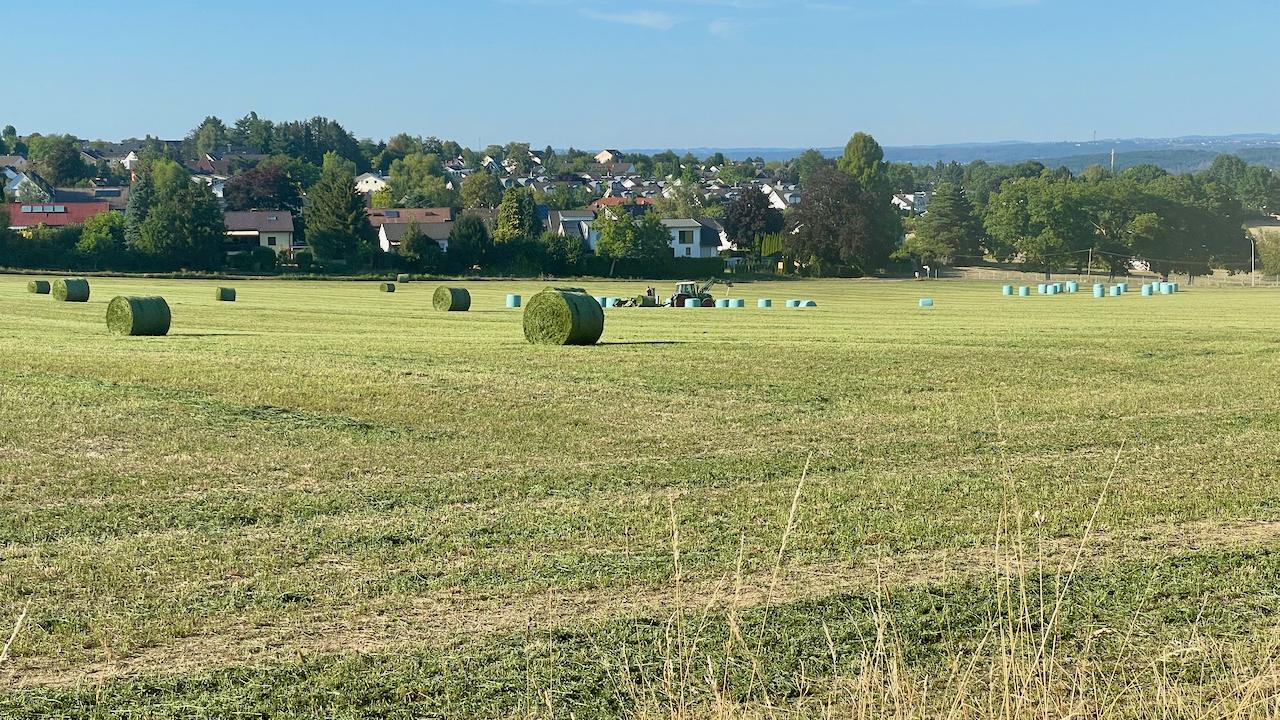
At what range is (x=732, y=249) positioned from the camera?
147375 mm

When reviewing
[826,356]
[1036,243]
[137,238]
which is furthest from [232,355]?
[1036,243]

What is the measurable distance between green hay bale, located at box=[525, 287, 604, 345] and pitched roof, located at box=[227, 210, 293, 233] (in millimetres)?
107339

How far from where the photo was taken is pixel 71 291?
5000 cm

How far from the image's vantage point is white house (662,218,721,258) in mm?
143750

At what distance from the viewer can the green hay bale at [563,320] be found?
28500 mm

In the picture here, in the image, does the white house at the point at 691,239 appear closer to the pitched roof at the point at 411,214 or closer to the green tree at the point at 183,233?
the pitched roof at the point at 411,214

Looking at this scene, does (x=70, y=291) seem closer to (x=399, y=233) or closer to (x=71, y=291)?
(x=71, y=291)

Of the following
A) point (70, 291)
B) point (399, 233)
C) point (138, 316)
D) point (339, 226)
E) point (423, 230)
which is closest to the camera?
point (138, 316)

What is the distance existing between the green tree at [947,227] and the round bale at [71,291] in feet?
329

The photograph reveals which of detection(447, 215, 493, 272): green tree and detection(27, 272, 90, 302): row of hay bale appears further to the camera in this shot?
detection(447, 215, 493, 272): green tree

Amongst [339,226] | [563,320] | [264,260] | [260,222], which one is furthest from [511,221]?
[563,320]

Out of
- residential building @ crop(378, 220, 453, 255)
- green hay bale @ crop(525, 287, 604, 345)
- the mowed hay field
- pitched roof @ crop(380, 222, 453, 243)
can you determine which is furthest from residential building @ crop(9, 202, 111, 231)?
the mowed hay field

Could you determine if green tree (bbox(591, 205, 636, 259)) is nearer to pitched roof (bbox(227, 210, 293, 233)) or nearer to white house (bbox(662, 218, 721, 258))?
white house (bbox(662, 218, 721, 258))

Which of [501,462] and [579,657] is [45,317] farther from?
[579,657]
